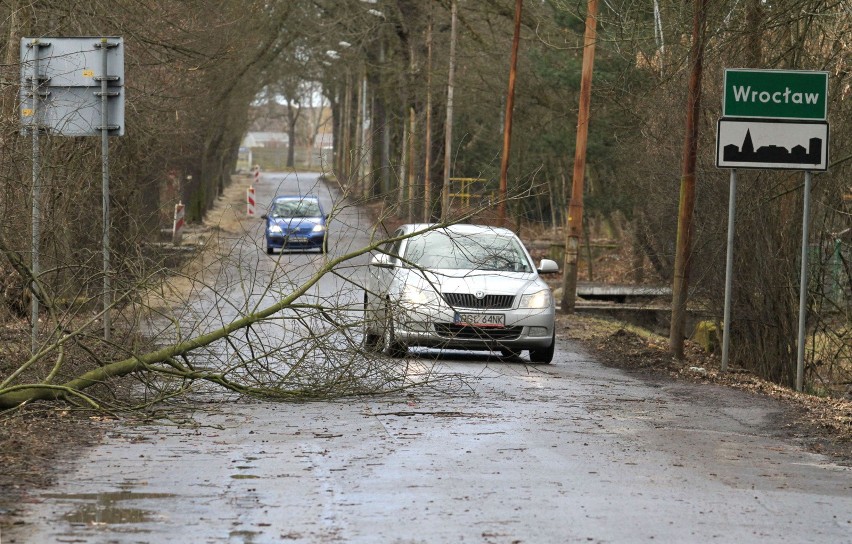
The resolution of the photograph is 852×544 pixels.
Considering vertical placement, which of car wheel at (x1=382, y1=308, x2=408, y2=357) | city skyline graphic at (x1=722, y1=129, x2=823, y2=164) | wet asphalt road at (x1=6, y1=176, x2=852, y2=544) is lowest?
wet asphalt road at (x1=6, y1=176, x2=852, y2=544)

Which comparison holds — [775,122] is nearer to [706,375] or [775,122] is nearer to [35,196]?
[706,375]

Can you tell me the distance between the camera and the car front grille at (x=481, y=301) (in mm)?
15805

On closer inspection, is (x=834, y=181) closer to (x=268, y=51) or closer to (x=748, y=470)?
(x=748, y=470)

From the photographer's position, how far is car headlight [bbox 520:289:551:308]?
16.0 metres

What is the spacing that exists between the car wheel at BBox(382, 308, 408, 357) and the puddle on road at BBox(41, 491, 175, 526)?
496 centimetres

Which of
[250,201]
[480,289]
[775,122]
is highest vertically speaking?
[775,122]

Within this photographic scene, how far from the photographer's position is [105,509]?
6.64m

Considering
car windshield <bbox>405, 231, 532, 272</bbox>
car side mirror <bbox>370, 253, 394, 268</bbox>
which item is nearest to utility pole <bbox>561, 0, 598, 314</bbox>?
car windshield <bbox>405, 231, 532, 272</bbox>

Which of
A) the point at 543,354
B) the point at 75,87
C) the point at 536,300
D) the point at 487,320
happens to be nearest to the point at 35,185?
the point at 75,87

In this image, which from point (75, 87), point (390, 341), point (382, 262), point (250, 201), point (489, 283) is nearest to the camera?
point (390, 341)

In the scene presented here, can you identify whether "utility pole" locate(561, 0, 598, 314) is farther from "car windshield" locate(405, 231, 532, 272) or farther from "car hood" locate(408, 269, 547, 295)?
"car hood" locate(408, 269, 547, 295)

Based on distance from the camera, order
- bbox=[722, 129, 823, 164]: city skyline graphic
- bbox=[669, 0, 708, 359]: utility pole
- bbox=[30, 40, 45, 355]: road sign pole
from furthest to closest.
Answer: bbox=[669, 0, 708, 359]: utility pole → bbox=[722, 129, 823, 164]: city skyline graphic → bbox=[30, 40, 45, 355]: road sign pole

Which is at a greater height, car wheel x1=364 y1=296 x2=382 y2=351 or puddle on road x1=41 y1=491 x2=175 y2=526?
car wheel x1=364 y1=296 x2=382 y2=351

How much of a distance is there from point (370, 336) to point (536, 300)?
4593 mm
